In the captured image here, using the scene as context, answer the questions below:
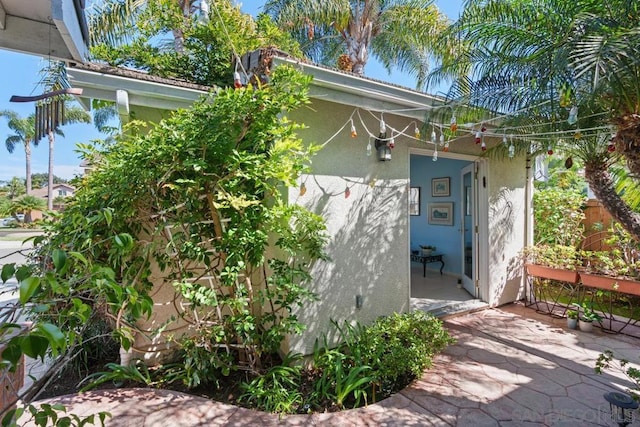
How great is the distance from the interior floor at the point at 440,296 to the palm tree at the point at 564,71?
2.78 meters

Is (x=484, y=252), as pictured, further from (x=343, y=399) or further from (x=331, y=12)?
(x=331, y=12)

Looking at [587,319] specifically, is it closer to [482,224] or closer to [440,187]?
[482,224]

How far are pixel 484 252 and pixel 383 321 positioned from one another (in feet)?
10.4

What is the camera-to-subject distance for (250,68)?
166 inches

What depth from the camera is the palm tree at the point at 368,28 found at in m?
11.3

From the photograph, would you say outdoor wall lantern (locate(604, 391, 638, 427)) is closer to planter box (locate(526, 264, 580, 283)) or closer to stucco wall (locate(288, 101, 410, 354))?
stucco wall (locate(288, 101, 410, 354))

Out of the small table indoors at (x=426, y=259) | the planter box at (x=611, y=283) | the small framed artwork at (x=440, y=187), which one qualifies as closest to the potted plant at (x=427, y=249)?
the small table indoors at (x=426, y=259)

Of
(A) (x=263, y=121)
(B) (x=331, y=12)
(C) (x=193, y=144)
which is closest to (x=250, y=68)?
(A) (x=263, y=121)

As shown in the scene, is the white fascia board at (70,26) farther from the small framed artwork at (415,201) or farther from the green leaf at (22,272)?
the small framed artwork at (415,201)

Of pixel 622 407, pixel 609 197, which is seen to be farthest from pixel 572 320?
pixel 622 407

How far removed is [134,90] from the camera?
3727mm

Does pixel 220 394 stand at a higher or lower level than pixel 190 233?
lower

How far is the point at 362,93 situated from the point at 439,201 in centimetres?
602

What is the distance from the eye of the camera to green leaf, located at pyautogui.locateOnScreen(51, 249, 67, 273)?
102cm
